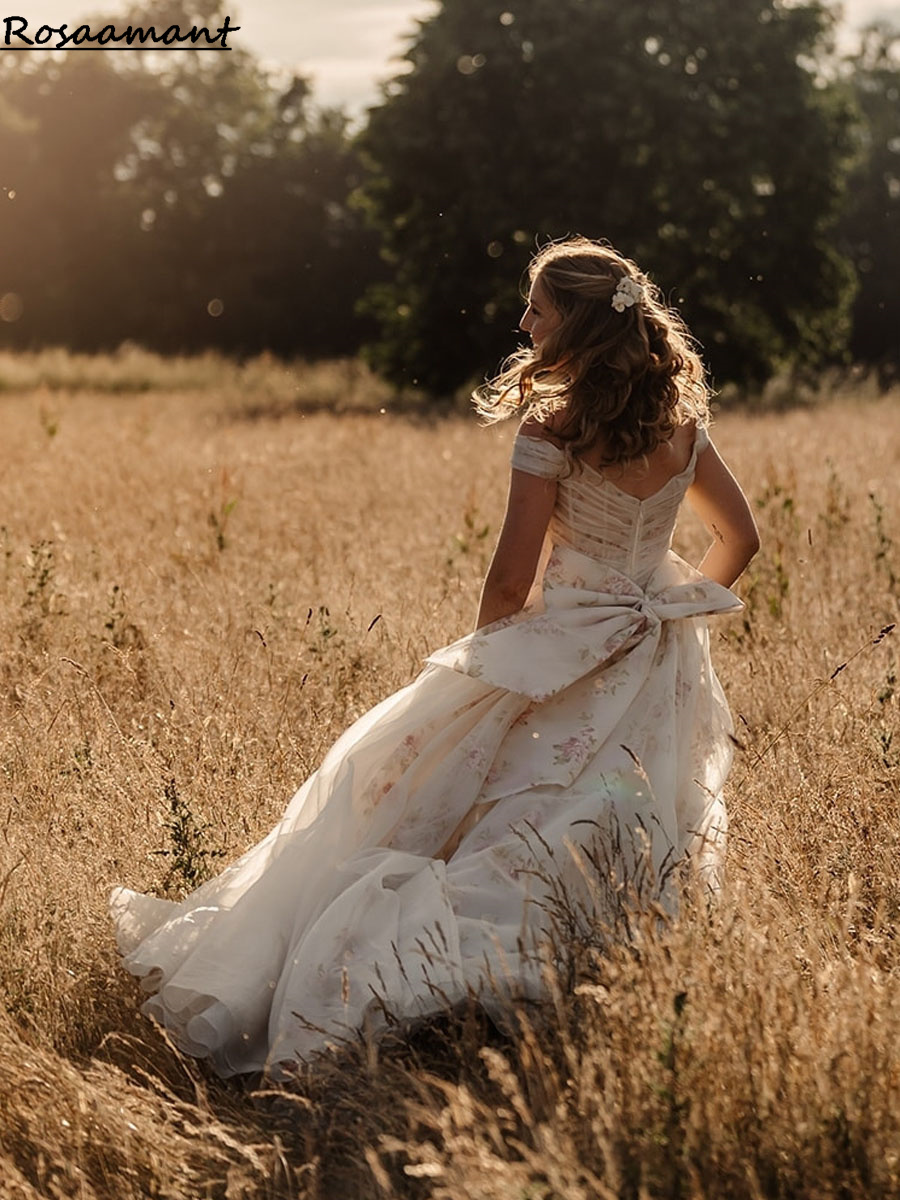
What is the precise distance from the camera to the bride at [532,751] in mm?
2822

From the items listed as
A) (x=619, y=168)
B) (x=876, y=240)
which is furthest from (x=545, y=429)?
(x=876, y=240)

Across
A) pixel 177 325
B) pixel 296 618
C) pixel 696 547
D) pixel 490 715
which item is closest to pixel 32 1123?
pixel 490 715

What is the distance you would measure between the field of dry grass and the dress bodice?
686 millimetres

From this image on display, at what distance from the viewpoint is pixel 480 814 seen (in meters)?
3.13

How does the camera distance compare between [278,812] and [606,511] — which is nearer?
[606,511]

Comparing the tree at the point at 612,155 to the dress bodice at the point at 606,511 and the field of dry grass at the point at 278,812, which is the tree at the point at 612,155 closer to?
the field of dry grass at the point at 278,812

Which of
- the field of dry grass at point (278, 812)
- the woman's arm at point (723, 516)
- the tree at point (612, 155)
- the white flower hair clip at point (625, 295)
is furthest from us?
the tree at point (612, 155)

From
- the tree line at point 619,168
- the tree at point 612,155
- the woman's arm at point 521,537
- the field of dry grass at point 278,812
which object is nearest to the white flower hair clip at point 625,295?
the woman's arm at point 521,537

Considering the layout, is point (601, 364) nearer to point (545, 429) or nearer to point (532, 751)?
point (545, 429)

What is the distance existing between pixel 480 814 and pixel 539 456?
2.95 feet

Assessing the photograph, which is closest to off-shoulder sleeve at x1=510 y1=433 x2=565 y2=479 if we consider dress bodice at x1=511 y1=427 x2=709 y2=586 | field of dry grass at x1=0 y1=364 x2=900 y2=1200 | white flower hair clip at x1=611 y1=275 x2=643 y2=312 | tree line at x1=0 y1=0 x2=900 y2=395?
dress bodice at x1=511 y1=427 x2=709 y2=586

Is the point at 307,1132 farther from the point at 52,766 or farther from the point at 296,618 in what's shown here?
the point at 296,618

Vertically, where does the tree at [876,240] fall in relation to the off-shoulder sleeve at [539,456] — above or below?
above

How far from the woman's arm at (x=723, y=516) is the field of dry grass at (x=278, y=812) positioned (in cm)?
47
